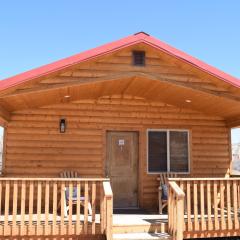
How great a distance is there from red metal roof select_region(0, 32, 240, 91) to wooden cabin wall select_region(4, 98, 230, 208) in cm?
205

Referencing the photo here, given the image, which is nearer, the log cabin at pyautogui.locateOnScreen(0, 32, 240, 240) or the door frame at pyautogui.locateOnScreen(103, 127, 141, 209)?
the log cabin at pyautogui.locateOnScreen(0, 32, 240, 240)

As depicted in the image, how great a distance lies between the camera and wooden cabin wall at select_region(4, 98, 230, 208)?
31.0ft

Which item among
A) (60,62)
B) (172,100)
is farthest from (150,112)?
(60,62)

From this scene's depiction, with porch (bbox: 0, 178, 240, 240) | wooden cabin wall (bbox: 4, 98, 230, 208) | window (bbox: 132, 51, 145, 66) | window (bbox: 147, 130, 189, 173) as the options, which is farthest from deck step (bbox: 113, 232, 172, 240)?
window (bbox: 132, 51, 145, 66)

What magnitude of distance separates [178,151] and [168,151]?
0.93ft

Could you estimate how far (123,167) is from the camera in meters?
9.93

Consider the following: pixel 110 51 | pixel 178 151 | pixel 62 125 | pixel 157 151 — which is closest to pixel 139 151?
pixel 157 151

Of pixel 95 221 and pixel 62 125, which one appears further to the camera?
pixel 62 125

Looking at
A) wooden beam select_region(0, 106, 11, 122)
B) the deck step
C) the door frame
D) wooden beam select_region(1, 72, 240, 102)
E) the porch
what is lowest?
the deck step

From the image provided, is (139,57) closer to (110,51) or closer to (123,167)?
(110,51)

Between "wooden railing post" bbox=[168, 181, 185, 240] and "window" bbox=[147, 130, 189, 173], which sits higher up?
"window" bbox=[147, 130, 189, 173]

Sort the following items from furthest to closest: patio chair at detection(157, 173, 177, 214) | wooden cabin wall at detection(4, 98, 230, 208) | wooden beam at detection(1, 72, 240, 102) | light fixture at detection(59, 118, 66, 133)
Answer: light fixture at detection(59, 118, 66, 133)
wooden cabin wall at detection(4, 98, 230, 208)
patio chair at detection(157, 173, 177, 214)
wooden beam at detection(1, 72, 240, 102)

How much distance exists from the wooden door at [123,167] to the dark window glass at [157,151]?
14.8 inches

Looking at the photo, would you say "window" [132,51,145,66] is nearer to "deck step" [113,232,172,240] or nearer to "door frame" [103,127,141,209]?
"door frame" [103,127,141,209]
